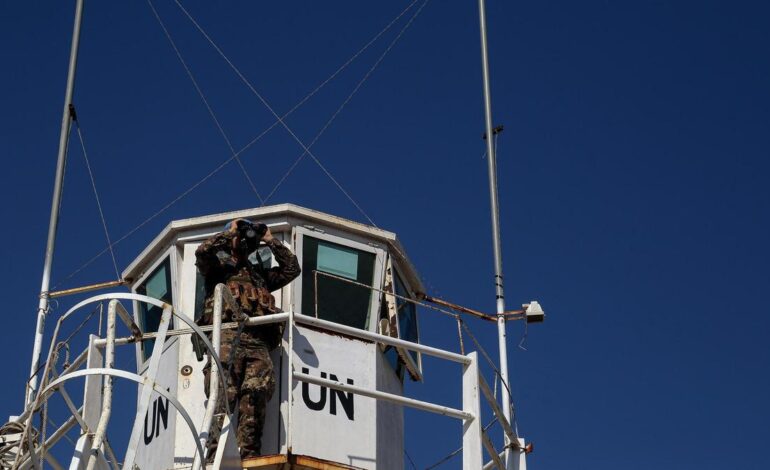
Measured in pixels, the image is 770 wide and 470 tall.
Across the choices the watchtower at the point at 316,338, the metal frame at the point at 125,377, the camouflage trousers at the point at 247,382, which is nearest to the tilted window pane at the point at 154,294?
the watchtower at the point at 316,338

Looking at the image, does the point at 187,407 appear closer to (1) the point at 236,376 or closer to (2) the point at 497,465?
(1) the point at 236,376

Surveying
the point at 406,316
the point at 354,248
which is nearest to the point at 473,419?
the point at 354,248

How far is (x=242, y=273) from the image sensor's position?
16.6m

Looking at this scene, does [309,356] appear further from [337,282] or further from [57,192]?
[57,192]

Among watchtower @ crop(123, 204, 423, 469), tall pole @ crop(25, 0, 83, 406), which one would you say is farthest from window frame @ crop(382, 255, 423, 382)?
tall pole @ crop(25, 0, 83, 406)

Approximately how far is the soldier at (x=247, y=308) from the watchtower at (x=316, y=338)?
0.30m

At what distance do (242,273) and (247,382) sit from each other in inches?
58.0

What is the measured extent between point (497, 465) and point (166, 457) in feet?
12.6

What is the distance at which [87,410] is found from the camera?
574 inches

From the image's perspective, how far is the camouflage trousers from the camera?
1547 centimetres

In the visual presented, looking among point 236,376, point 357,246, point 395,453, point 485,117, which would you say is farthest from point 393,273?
point 485,117

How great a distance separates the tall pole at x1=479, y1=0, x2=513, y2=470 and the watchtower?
1193 millimetres

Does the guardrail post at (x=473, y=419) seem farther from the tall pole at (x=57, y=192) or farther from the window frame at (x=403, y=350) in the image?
the tall pole at (x=57, y=192)

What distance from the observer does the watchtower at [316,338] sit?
16.4 meters
